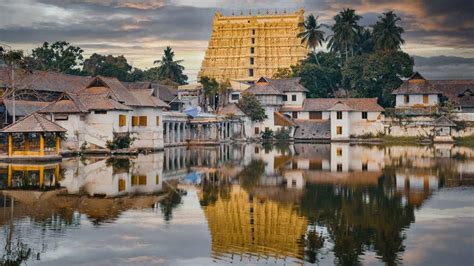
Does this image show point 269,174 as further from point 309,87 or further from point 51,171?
point 309,87

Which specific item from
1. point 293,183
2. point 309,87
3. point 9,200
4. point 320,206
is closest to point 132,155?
point 293,183

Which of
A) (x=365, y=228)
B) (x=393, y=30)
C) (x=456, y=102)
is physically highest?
(x=393, y=30)

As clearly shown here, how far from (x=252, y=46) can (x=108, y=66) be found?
2285cm

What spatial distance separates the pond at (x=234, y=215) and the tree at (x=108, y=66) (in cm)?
5102

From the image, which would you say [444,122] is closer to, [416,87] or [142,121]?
[416,87]

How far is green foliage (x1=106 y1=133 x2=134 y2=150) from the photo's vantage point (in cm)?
4584

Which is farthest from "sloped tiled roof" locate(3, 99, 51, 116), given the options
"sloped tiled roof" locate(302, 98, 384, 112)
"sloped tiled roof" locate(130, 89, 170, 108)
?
"sloped tiled roof" locate(302, 98, 384, 112)

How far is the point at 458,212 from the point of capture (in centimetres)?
2180

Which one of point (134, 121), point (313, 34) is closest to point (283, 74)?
point (313, 34)

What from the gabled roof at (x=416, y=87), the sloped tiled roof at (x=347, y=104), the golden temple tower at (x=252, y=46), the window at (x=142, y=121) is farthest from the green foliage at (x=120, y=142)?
the golden temple tower at (x=252, y=46)

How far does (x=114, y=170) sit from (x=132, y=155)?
11696mm

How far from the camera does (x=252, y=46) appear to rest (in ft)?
326

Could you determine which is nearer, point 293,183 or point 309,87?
point 293,183

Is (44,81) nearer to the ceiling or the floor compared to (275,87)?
nearer to the floor
